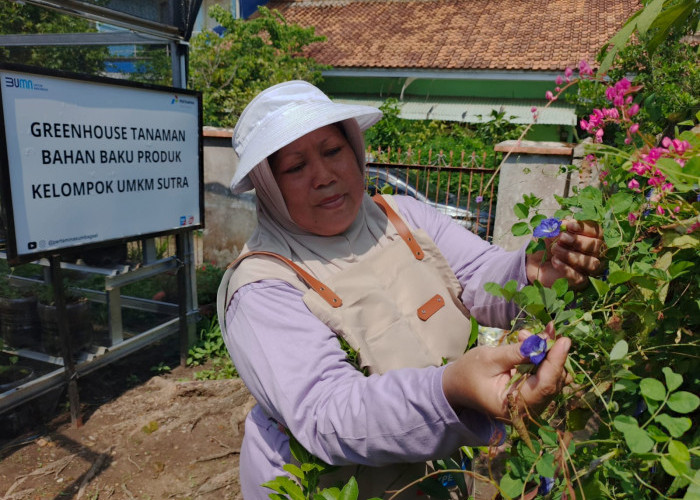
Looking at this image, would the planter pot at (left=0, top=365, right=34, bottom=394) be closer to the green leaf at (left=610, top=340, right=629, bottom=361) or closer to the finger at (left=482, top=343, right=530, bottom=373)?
the finger at (left=482, top=343, right=530, bottom=373)

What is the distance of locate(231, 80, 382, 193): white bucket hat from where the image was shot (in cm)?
138

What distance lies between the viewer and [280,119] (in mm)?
1430

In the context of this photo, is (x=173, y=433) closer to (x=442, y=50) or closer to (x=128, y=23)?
(x=128, y=23)

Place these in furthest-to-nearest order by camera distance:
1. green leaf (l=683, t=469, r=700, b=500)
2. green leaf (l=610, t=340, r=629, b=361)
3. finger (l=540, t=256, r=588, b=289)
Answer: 1. finger (l=540, t=256, r=588, b=289)
2. green leaf (l=610, t=340, r=629, b=361)
3. green leaf (l=683, t=469, r=700, b=500)

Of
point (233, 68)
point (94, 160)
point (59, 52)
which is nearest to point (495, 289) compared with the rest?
point (94, 160)

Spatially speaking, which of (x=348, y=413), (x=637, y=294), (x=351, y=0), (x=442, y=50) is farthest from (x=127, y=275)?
(x=351, y=0)

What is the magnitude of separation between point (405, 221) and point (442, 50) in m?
→ 14.2

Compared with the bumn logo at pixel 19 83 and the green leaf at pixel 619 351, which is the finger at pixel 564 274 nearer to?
the green leaf at pixel 619 351

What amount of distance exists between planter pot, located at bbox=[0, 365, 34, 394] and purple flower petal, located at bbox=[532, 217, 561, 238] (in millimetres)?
3439

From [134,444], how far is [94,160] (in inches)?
70.6


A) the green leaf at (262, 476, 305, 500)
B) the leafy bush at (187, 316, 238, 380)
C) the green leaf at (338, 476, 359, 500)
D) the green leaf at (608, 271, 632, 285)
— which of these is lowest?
the leafy bush at (187, 316, 238, 380)

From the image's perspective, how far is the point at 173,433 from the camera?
3529 millimetres

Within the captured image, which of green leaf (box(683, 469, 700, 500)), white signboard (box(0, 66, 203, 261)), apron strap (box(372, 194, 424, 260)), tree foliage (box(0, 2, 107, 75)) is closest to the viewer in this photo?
green leaf (box(683, 469, 700, 500))

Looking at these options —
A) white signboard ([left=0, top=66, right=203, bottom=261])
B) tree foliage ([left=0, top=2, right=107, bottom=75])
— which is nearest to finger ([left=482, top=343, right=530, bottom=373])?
white signboard ([left=0, top=66, right=203, bottom=261])
